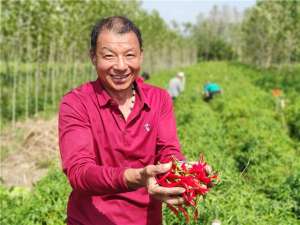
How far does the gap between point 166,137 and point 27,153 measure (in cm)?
844

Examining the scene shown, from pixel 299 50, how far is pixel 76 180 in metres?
32.7

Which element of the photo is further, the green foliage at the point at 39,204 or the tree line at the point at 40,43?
the tree line at the point at 40,43

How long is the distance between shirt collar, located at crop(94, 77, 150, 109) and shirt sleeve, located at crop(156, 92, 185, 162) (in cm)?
11

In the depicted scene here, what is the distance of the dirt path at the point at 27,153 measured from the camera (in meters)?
8.82

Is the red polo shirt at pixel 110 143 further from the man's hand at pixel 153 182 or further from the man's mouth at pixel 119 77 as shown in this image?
the man's hand at pixel 153 182

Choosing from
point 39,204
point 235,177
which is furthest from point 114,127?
point 235,177

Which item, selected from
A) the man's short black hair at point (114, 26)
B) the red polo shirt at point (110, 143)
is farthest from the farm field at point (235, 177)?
the man's short black hair at point (114, 26)

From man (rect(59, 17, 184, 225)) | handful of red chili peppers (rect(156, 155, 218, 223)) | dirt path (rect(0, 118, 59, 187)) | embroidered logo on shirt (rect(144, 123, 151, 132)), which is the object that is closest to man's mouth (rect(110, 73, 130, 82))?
man (rect(59, 17, 184, 225))

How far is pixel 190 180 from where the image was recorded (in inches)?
73.1

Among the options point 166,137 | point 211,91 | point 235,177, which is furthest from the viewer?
point 211,91

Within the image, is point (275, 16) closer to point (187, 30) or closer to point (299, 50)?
point (299, 50)

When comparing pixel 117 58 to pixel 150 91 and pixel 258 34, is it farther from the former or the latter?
pixel 258 34

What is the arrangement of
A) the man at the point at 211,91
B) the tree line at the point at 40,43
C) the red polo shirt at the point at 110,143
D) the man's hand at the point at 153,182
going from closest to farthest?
the man's hand at the point at 153,182 < the red polo shirt at the point at 110,143 < the tree line at the point at 40,43 < the man at the point at 211,91

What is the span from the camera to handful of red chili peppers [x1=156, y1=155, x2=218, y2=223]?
1.82 m
